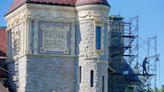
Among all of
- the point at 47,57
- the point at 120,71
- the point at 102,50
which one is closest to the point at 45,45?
the point at 47,57

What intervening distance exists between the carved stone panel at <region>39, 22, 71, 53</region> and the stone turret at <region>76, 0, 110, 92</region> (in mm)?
1233

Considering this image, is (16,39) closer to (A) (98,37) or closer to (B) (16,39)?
(B) (16,39)

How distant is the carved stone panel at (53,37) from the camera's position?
48594 mm

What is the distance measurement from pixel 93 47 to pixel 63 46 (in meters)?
2.32

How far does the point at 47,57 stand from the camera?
48469mm

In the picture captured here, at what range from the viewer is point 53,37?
4881 cm

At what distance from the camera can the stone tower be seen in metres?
48.1

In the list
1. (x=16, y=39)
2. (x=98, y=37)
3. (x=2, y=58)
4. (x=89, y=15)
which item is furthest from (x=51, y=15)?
(x=2, y=58)

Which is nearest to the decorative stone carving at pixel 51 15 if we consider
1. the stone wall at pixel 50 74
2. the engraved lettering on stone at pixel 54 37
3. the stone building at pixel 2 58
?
the engraved lettering on stone at pixel 54 37

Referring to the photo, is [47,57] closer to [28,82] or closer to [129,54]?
[28,82]

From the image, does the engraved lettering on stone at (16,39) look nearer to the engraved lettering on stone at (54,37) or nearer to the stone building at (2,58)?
the engraved lettering on stone at (54,37)

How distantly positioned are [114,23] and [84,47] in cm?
971

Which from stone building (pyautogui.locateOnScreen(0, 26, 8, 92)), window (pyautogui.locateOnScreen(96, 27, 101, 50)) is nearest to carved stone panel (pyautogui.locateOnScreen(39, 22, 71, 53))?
window (pyautogui.locateOnScreen(96, 27, 101, 50))

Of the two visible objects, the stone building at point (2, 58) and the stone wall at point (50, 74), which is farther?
the stone building at point (2, 58)
